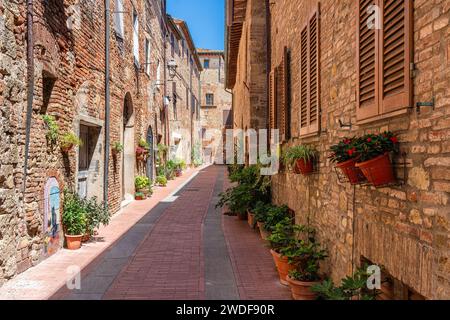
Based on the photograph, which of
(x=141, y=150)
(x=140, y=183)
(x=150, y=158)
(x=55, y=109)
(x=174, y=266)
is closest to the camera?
(x=174, y=266)

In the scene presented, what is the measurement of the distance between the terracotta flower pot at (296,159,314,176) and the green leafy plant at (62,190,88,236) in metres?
3.96

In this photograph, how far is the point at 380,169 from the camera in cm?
298

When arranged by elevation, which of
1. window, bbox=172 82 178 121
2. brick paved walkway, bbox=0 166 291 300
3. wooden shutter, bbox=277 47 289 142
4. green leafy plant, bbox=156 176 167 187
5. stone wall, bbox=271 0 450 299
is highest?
window, bbox=172 82 178 121

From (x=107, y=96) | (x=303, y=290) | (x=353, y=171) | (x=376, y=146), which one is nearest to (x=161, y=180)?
(x=107, y=96)

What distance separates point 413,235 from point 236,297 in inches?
101

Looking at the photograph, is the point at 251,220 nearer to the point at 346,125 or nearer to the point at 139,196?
the point at 139,196

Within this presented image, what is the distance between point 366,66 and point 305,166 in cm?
206

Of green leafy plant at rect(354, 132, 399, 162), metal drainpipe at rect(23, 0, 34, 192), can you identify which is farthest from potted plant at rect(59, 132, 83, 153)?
green leafy plant at rect(354, 132, 399, 162)

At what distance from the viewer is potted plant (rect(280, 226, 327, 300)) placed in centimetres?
453

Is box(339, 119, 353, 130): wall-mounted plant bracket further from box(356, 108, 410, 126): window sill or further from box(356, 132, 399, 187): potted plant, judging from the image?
box(356, 132, 399, 187): potted plant

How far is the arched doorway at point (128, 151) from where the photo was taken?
12.8 metres

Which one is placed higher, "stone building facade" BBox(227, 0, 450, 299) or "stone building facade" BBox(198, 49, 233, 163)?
"stone building facade" BBox(198, 49, 233, 163)

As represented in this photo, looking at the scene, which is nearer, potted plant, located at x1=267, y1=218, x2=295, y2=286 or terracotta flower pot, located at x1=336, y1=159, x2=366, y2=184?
terracotta flower pot, located at x1=336, y1=159, x2=366, y2=184
